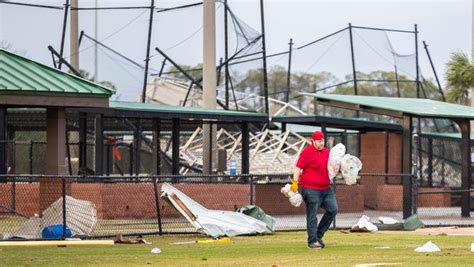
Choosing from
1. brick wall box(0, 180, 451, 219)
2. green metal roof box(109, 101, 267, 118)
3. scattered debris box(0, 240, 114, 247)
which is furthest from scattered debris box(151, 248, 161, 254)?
green metal roof box(109, 101, 267, 118)

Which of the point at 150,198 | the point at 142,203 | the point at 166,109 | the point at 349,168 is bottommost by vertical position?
the point at 142,203

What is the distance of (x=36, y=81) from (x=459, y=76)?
915 inches

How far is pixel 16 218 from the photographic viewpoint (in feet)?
82.3

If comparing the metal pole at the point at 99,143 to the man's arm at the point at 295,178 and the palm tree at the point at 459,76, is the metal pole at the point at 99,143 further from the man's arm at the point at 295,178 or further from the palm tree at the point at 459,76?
the palm tree at the point at 459,76

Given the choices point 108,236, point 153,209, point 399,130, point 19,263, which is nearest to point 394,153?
point 399,130

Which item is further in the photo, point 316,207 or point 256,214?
point 256,214

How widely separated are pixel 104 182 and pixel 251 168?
37.3 ft

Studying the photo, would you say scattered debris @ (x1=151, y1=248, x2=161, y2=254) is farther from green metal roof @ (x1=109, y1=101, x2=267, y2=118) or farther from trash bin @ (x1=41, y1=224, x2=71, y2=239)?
green metal roof @ (x1=109, y1=101, x2=267, y2=118)


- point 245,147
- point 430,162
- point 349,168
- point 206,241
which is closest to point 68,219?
point 206,241

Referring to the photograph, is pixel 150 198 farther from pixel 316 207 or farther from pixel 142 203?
pixel 316 207

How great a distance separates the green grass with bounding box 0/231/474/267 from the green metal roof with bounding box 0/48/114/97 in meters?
3.18

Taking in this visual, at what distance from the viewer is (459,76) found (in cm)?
4219

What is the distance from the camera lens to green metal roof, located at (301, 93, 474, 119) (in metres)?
29.1

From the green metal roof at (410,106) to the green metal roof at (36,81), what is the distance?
8639 millimetres
